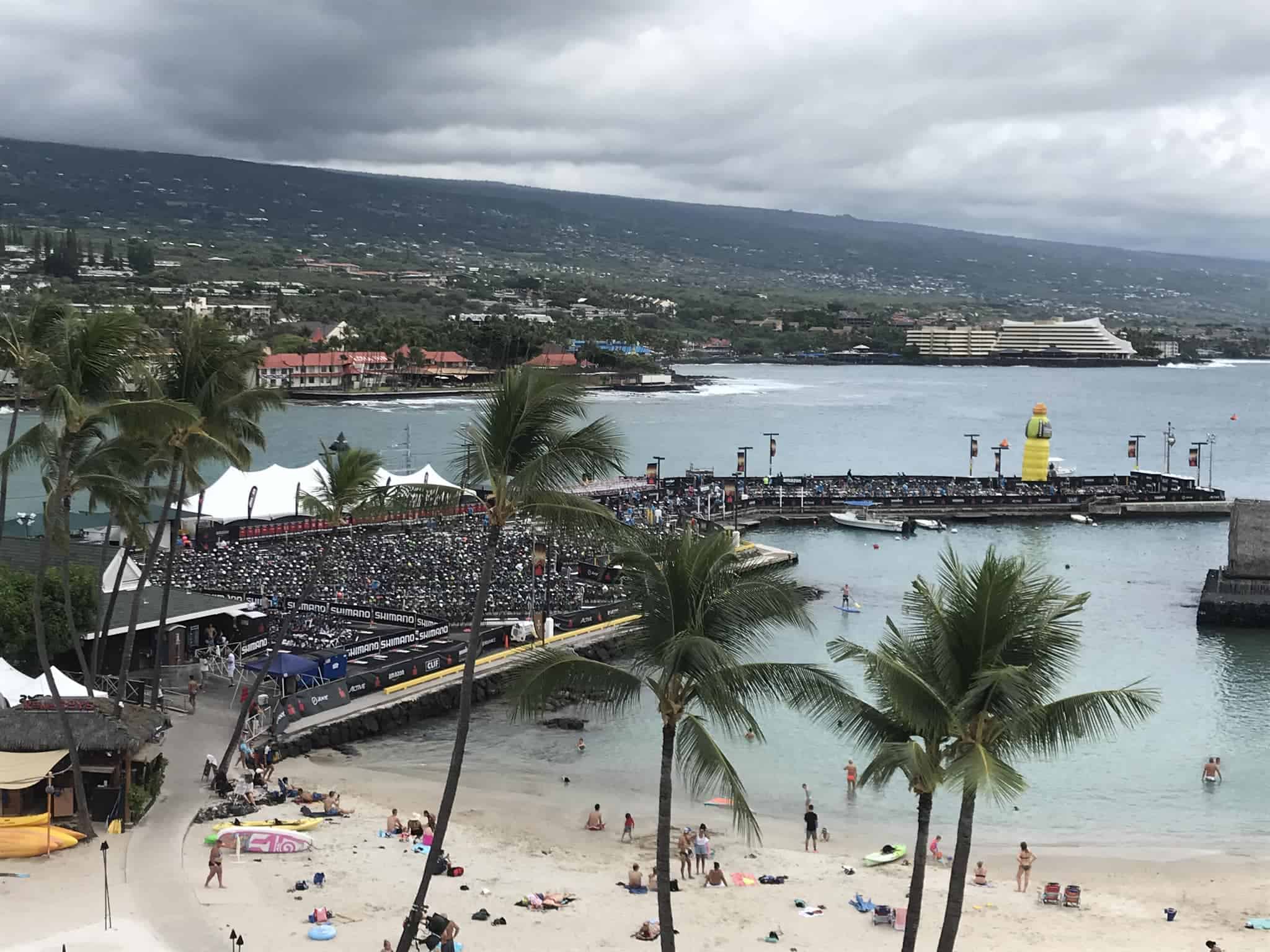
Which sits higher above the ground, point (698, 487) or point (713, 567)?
point (713, 567)

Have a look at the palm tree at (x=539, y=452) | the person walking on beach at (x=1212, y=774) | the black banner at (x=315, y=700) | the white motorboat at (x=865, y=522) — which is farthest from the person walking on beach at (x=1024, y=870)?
the white motorboat at (x=865, y=522)

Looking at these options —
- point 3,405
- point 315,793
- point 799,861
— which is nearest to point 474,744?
point 315,793

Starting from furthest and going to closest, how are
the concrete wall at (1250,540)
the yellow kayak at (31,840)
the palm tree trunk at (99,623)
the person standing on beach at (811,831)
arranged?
the concrete wall at (1250,540), the palm tree trunk at (99,623), the person standing on beach at (811,831), the yellow kayak at (31,840)

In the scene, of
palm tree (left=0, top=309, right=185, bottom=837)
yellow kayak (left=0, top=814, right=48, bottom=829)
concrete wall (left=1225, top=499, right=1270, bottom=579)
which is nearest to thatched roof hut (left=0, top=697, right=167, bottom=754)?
palm tree (left=0, top=309, right=185, bottom=837)

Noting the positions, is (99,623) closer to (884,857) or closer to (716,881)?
(716,881)

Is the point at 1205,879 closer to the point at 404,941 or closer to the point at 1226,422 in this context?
the point at 404,941

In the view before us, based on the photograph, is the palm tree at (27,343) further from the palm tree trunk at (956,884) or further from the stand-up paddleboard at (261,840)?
the palm tree trunk at (956,884)
